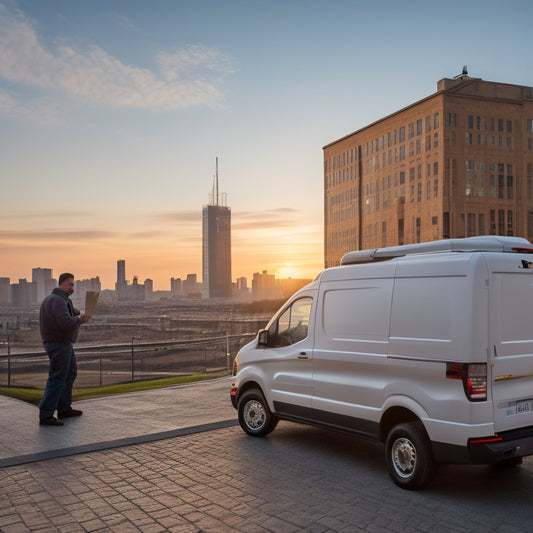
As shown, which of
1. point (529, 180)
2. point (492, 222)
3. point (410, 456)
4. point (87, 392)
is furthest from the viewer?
point (529, 180)

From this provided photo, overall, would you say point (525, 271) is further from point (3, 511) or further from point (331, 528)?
point (3, 511)

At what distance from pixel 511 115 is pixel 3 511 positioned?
3425 inches

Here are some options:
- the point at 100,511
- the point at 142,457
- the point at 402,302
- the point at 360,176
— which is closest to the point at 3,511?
the point at 100,511

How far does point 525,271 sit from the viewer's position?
235 inches

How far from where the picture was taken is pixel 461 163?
8025 cm

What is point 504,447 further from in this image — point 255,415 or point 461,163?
point 461,163

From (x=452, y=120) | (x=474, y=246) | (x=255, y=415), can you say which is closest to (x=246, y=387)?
(x=255, y=415)

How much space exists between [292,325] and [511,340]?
2.99 m

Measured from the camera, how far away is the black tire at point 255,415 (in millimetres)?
8281

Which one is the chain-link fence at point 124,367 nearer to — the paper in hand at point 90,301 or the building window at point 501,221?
the paper in hand at point 90,301

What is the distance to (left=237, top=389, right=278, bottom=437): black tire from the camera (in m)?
8.28

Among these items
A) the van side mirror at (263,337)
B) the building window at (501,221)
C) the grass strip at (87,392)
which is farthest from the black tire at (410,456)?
the building window at (501,221)

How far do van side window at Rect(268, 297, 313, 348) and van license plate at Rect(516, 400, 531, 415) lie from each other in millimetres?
2742

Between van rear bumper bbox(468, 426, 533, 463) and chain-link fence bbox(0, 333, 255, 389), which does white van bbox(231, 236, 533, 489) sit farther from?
chain-link fence bbox(0, 333, 255, 389)
